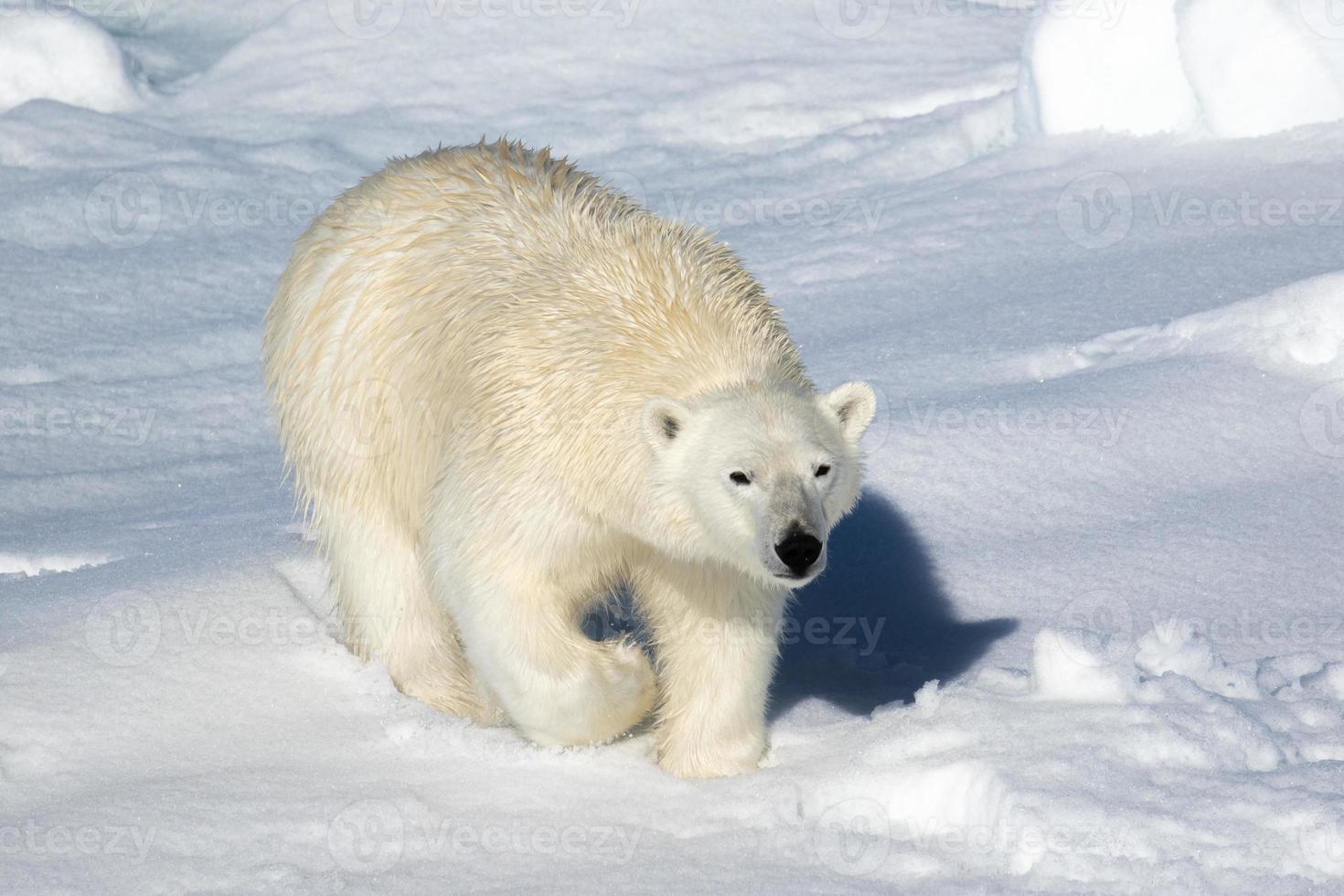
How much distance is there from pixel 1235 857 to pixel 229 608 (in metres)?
2.69

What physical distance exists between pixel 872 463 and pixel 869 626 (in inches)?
30.1

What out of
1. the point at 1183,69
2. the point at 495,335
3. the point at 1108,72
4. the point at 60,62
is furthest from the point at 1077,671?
the point at 60,62

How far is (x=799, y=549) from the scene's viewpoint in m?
3.05

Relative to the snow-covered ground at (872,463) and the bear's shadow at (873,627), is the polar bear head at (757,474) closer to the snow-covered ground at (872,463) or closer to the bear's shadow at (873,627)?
the snow-covered ground at (872,463)

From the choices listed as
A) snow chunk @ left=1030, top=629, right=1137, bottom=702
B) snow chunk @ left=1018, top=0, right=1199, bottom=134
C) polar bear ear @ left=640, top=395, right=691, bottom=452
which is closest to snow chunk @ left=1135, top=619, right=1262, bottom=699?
snow chunk @ left=1030, top=629, right=1137, bottom=702

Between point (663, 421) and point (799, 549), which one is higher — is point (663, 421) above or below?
above

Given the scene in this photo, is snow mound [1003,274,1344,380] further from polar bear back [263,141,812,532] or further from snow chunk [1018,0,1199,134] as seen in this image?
snow chunk [1018,0,1199,134]

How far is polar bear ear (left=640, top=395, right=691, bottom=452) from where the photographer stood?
3.24 meters

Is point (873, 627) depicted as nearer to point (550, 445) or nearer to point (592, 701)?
point (592, 701)

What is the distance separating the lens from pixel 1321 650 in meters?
3.95

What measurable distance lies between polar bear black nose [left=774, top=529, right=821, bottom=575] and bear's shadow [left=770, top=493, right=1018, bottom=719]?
3.57 feet

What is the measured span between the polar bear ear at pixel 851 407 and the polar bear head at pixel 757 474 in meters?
0.01

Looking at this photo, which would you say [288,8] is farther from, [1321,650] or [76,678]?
[1321,650]

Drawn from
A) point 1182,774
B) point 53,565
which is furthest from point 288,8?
point 1182,774
